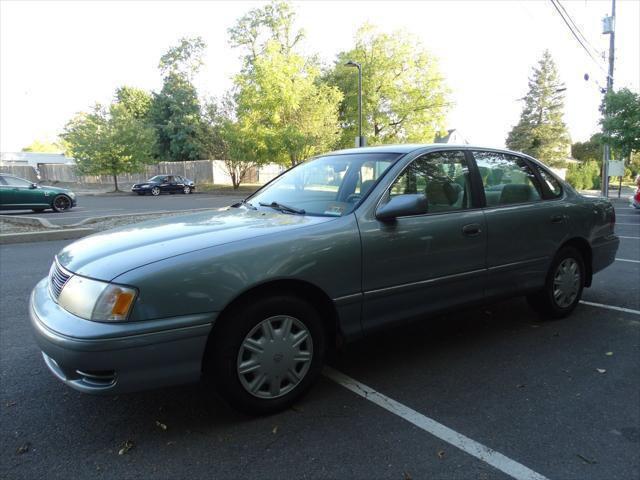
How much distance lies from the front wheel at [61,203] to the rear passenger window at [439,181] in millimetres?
16691

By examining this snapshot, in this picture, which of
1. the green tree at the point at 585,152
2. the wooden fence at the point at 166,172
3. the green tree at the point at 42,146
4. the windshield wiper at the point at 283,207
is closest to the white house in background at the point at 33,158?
the wooden fence at the point at 166,172

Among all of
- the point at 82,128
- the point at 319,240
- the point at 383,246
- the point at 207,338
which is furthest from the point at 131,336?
the point at 82,128

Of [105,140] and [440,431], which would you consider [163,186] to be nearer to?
[105,140]

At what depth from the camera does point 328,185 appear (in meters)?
3.67

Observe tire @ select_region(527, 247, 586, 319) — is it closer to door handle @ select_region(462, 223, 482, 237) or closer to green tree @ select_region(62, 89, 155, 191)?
door handle @ select_region(462, 223, 482, 237)

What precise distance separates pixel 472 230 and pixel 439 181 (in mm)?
464

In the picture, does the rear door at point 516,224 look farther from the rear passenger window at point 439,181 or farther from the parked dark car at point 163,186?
the parked dark car at point 163,186

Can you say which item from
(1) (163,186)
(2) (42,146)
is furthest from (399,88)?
(2) (42,146)

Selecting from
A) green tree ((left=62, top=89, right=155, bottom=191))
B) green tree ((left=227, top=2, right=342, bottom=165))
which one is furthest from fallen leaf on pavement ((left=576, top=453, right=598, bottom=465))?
green tree ((left=62, top=89, right=155, bottom=191))

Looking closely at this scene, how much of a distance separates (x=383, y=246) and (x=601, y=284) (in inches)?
169

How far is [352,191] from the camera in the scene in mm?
3447

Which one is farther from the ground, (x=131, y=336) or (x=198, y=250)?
(x=198, y=250)

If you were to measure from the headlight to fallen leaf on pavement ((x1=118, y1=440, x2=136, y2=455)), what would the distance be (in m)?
0.73

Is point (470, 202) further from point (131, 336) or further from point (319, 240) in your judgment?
point (131, 336)
